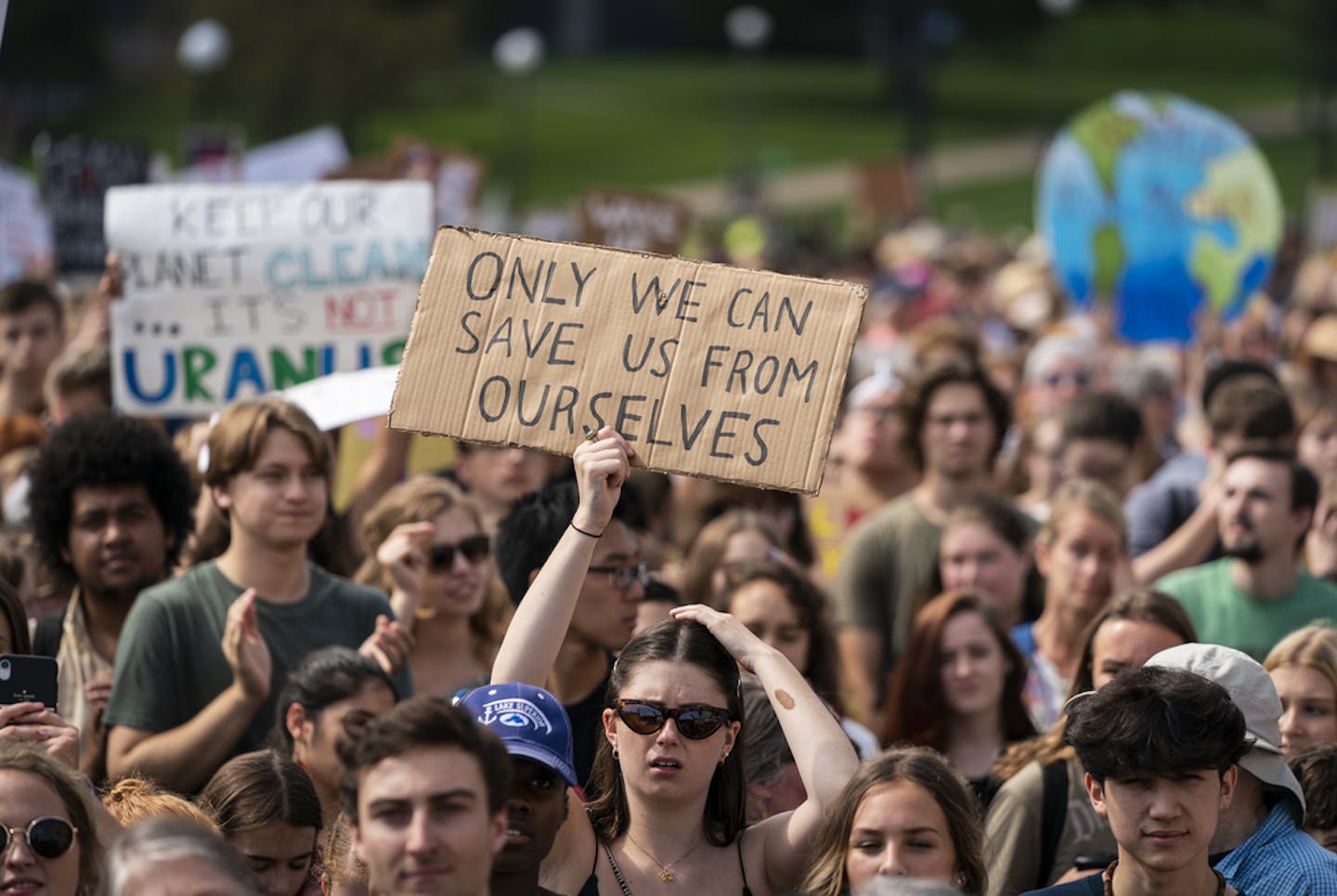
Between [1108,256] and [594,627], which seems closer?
[594,627]

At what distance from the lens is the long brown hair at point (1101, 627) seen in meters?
5.39

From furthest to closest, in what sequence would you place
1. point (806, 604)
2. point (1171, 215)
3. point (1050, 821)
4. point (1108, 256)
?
point (1108, 256)
point (1171, 215)
point (806, 604)
point (1050, 821)

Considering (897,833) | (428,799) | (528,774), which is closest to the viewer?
(428,799)

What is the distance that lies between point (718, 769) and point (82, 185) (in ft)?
23.0

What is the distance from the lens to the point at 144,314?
7.76 metres

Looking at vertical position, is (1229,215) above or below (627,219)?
below

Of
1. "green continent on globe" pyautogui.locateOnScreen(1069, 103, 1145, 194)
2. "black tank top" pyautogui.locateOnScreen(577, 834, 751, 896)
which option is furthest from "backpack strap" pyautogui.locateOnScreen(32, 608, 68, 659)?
"green continent on globe" pyautogui.locateOnScreen(1069, 103, 1145, 194)

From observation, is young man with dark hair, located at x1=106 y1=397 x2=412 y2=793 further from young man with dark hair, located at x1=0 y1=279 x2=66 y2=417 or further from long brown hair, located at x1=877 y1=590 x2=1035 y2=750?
young man with dark hair, located at x1=0 y1=279 x2=66 y2=417

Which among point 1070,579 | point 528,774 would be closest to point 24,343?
point 1070,579

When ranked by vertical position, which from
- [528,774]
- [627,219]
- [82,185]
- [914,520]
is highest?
[627,219]

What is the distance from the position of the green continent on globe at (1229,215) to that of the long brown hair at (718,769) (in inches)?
308

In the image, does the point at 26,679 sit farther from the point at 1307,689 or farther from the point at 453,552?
the point at 1307,689

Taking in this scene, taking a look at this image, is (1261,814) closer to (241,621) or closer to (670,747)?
(670,747)

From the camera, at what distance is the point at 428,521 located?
6336 millimetres
